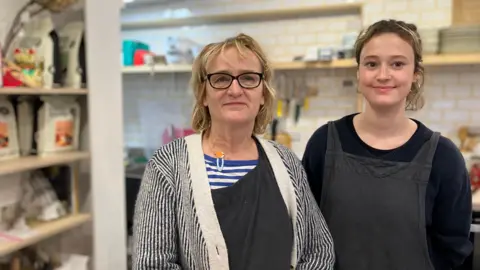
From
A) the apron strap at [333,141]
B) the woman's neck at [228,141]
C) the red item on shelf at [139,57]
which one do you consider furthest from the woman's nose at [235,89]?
the red item on shelf at [139,57]

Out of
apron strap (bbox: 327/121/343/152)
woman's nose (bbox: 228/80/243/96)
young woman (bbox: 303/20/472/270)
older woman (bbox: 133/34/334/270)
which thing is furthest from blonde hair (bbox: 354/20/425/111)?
woman's nose (bbox: 228/80/243/96)

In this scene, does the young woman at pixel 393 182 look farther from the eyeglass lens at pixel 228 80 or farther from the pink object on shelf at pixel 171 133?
the pink object on shelf at pixel 171 133

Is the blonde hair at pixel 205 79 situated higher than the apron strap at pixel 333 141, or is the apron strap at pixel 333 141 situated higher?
the blonde hair at pixel 205 79

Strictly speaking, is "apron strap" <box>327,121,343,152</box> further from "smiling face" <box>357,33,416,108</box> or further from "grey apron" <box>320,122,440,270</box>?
"smiling face" <box>357,33,416,108</box>

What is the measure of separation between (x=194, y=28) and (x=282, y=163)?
2963 mm

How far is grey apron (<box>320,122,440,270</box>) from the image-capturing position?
3.97 ft

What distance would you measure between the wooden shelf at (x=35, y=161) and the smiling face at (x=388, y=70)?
1456 mm

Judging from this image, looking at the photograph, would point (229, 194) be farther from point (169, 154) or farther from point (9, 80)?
point (9, 80)

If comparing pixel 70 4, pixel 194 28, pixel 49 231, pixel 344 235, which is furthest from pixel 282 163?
pixel 194 28

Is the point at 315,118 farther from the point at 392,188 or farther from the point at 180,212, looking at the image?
the point at 180,212

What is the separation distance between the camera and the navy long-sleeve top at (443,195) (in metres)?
1.23

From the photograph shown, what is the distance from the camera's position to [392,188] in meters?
1.24

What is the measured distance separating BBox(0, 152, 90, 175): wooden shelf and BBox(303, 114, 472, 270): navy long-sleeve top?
130 centimetres

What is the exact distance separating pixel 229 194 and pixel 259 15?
8.72ft
